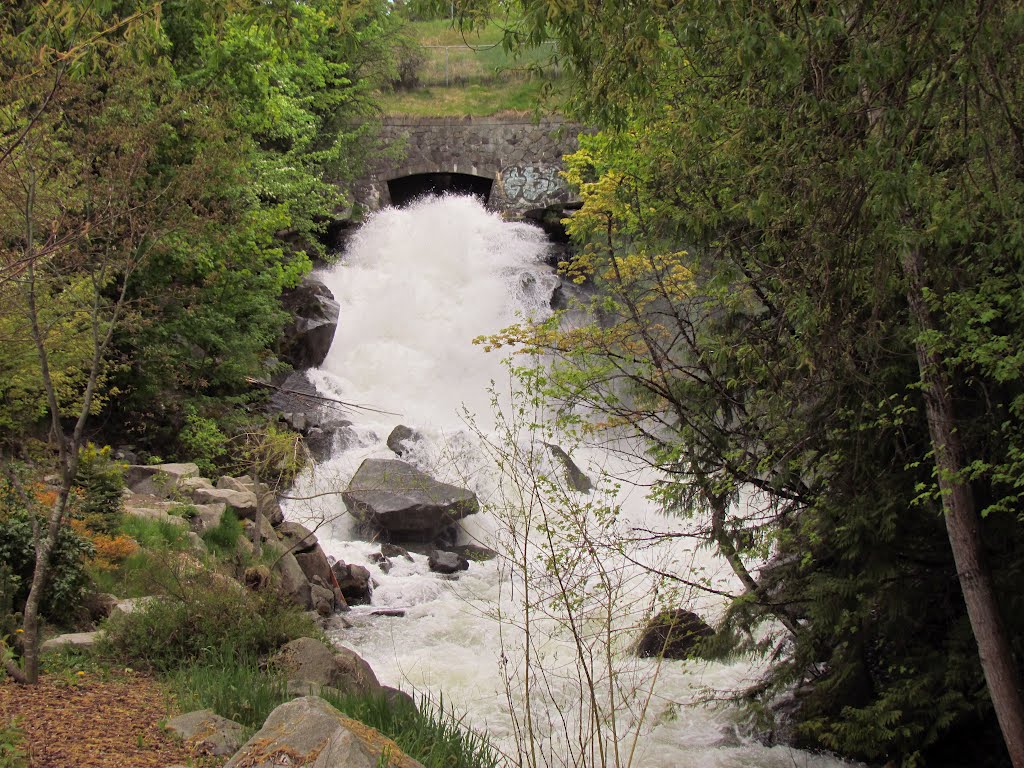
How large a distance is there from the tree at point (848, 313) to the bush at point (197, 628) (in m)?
2.90

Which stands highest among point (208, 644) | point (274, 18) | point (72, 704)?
point (274, 18)

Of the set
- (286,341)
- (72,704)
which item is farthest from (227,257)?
(72,704)

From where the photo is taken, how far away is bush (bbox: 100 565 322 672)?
20.8 feet

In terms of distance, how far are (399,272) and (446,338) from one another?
2.83m

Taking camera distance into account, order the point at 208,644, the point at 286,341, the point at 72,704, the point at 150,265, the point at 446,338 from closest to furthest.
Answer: the point at 72,704
the point at 208,644
the point at 150,265
the point at 286,341
the point at 446,338

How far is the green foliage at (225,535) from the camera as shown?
9.84m

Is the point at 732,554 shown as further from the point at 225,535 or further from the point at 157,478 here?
the point at 157,478

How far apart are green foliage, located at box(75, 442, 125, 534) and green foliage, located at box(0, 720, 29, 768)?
4.91 m

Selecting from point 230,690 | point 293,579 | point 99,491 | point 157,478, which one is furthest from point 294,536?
point 230,690

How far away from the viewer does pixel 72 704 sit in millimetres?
5055

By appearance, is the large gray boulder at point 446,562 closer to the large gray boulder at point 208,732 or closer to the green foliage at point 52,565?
the green foliage at point 52,565

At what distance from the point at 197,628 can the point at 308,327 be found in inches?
480

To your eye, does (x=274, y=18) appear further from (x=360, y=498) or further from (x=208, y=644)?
(x=360, y=498)

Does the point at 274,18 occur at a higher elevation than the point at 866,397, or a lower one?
higher
